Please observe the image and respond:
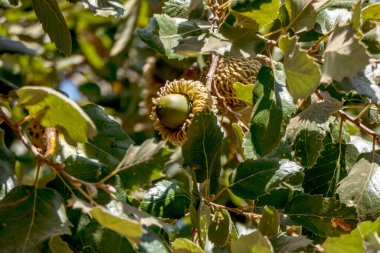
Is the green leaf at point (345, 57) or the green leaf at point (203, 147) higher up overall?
the green leaf at point (345, 57)

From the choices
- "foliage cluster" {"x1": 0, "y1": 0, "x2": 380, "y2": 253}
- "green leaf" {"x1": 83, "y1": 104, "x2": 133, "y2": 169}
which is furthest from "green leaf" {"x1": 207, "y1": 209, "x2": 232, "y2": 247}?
"green leaf" {"x1": 83, "y1": 104, "x2": 133, "y2": 169}

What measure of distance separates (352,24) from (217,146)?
337mm

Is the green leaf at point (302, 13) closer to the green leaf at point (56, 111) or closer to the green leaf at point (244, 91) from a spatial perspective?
the green leaf at point (244, 91)

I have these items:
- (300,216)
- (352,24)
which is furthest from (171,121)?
(352,24)

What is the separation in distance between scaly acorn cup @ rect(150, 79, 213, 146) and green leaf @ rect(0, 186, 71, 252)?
44 cm

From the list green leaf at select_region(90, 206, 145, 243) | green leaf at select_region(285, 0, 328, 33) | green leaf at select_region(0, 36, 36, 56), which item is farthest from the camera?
green leaf at select_region(0, 36, 36, 56)

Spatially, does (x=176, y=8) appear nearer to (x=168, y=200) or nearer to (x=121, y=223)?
(x=168, y=200)

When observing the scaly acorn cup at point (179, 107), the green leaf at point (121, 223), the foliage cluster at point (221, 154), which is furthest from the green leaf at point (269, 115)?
the green leaf at point (121, 223)

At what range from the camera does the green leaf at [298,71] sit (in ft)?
3.85

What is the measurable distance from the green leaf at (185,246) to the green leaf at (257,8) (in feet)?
1.39

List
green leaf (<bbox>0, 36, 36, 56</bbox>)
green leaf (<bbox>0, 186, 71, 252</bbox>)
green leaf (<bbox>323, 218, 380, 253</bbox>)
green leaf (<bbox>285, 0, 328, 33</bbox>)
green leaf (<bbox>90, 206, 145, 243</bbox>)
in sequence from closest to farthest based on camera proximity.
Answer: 1. green leaf (<bbox>90, 206, 145, 243</bbox>)
2. green leaf (<bbox>0, 186, 71, 252</bbox>)
3. green leaf (<bbox>323, 218, 380, 253</bbox>)
4. green leaf (<bbox>285, 0, 328, 33</bbox>)
5. green leaf (<bbox>0, 36, 36, 56</bbox>)

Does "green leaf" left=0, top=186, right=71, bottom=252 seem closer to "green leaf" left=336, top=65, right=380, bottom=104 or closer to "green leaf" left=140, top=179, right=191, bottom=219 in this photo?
"green leaf" left=140, top=179, right=191, bottom=219

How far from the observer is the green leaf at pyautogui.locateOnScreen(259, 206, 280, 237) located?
1283mm

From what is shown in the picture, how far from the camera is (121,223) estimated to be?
1.02 metres
